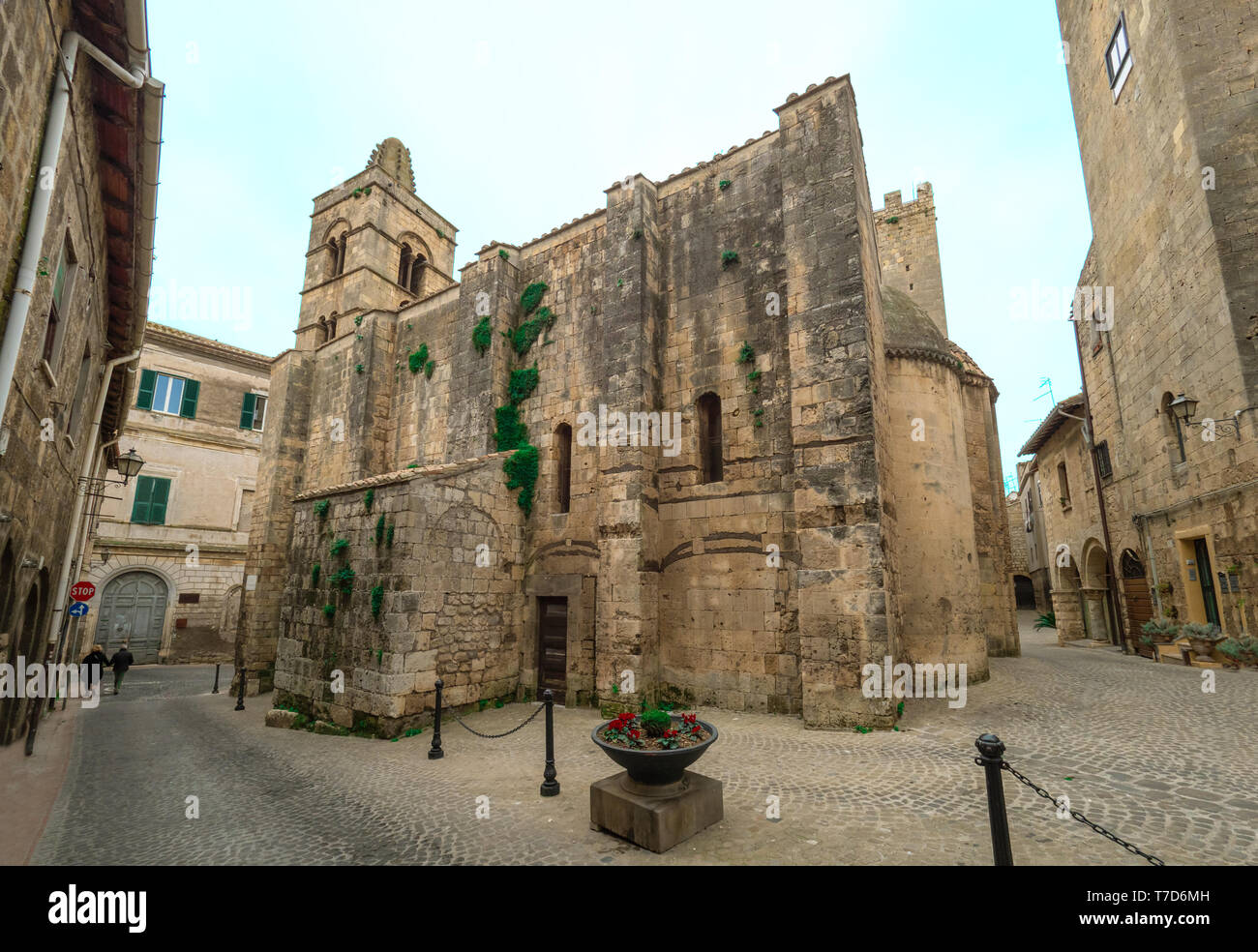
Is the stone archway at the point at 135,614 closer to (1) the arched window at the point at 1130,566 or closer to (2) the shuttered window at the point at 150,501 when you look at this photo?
(2) the shuttered window at the point at 150,501

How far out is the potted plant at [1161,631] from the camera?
12.4 m

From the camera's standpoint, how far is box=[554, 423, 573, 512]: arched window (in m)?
11.8

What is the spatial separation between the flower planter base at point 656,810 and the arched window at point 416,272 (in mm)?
20759

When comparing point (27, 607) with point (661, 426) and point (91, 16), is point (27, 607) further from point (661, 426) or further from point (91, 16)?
point (661, 426)

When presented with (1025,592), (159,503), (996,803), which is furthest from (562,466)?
(1025,592)

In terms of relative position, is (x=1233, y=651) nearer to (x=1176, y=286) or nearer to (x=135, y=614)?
(x=1176, y=286)

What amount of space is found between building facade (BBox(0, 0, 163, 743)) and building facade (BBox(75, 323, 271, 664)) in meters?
13.5

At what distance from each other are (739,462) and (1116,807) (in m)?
6.50

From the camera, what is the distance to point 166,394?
21469 mm

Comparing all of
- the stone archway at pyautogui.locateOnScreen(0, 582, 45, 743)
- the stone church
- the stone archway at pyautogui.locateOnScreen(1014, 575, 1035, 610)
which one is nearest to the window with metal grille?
the stone church

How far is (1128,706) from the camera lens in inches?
330

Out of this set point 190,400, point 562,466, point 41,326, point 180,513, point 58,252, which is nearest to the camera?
point 41,326

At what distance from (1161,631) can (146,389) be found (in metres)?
32.7
